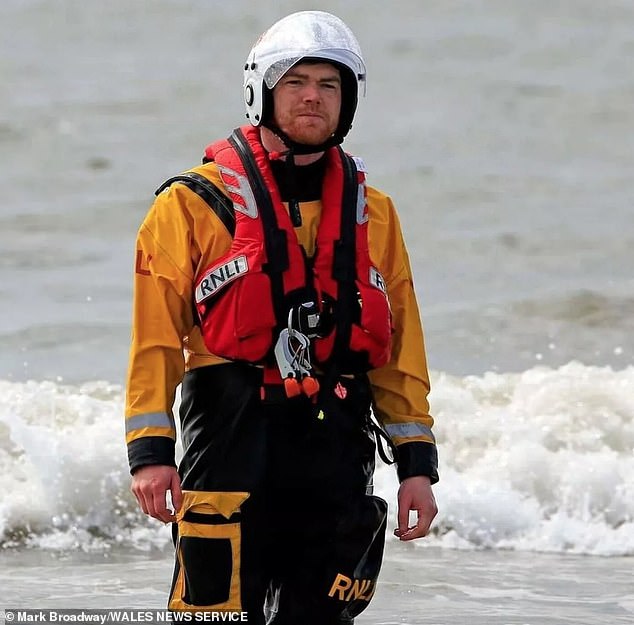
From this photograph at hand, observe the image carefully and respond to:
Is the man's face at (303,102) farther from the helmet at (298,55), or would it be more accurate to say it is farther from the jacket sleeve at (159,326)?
the jacket sleeve at (159,326)

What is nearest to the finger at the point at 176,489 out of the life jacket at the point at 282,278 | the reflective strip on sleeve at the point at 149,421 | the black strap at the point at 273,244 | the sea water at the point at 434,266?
the reflective strip on sleeve at the point at 149,421

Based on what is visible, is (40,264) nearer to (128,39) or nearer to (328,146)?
(128,39)

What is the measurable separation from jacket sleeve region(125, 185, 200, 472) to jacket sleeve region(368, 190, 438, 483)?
1.69 feet

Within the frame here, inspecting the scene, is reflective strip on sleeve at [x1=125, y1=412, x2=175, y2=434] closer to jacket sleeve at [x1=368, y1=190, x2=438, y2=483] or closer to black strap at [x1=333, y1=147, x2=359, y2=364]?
black strap at [x1=333, y1=147, x2=359, y2=364]

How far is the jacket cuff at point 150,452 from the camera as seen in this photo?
10.9 ft

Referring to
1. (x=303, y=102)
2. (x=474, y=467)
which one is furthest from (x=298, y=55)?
(x=474, y=467)

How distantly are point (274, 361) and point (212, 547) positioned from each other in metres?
0.46

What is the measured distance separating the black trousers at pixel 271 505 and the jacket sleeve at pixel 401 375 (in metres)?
0.16

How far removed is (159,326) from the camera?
3408 millimetres

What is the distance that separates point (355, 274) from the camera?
354 cm

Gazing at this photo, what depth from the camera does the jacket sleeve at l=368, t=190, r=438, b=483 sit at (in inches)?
144
